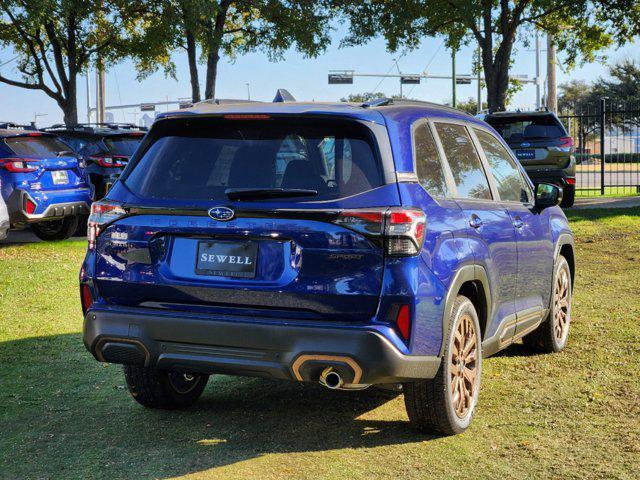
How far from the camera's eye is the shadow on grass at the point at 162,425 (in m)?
4.80

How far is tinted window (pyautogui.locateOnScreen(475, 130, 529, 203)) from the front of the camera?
20.4 ft

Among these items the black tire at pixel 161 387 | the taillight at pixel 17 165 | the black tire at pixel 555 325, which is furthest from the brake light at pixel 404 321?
the taillight at pixel 17 165

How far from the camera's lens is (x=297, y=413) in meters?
5.67

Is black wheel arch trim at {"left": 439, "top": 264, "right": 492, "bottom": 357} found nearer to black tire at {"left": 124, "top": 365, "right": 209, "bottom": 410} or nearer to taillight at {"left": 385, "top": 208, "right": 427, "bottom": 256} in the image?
taillight at {"left": 385, "top": 208, "right": 427, "bottom": 256}

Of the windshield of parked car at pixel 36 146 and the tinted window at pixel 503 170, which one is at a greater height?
the windshield of parked car at pixel 36 146

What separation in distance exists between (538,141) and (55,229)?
31.0 ft

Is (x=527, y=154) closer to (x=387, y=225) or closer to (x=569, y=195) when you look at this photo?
(x=569, y=195)

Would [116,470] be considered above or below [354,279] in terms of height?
below

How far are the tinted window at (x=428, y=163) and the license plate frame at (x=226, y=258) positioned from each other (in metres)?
0.96

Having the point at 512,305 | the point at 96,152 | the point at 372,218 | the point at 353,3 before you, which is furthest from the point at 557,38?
the point at 372,218

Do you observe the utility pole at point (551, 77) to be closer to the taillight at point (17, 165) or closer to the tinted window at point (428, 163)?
the taillight at point (17, 165)

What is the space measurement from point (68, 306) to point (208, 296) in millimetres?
5398

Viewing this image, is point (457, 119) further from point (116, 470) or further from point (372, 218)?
point (116, 470)

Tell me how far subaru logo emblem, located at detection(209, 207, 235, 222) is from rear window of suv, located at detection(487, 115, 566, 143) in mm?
14842
